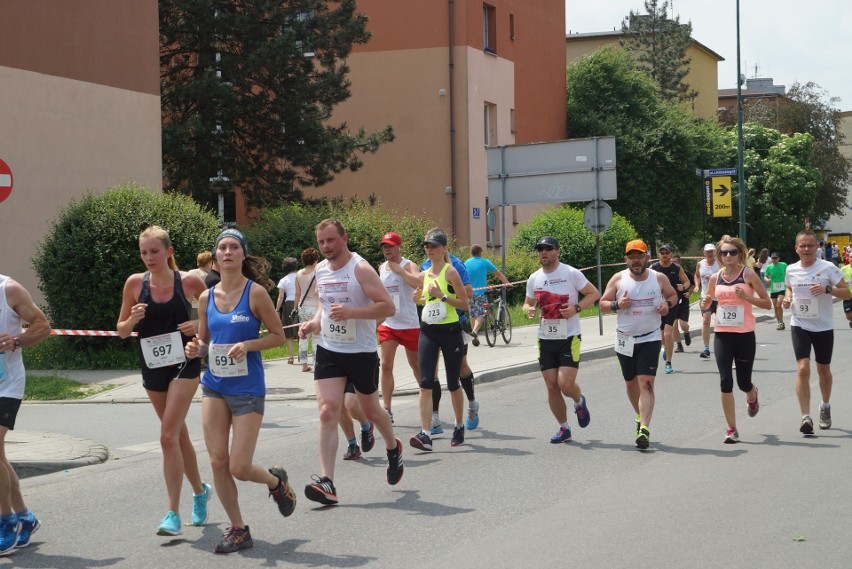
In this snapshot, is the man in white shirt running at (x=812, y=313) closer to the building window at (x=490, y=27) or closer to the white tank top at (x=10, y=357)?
the white tank top at (x=10, y=357)

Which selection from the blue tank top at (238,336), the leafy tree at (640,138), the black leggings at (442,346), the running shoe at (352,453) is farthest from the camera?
the leafy tree at (640,138)

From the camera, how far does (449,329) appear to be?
385 inches

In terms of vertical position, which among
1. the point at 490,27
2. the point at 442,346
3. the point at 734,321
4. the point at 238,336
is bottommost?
the point at 442,346

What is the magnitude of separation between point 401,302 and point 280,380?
5.60 m

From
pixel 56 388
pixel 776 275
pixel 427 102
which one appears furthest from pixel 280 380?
pixel 427 102

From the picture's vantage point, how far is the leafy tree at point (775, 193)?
175 feet

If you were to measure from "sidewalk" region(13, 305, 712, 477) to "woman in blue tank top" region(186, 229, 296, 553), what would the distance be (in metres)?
3.46

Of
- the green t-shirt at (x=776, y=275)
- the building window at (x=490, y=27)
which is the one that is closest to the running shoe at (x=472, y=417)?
the green t-shirt at (x=776, y=275)

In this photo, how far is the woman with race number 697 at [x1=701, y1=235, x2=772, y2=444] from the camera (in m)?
9.73

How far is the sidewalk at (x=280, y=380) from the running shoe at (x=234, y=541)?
348 centimetres

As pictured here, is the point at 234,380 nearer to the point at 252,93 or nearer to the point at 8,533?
the point at 8,533

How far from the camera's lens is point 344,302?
746 centimetres

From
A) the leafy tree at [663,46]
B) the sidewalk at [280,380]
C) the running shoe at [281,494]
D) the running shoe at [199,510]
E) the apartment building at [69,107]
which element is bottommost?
the sidewalk at [280,380]

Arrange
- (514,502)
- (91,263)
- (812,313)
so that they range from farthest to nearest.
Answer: (91,263)
(812,313)
(514,502)
